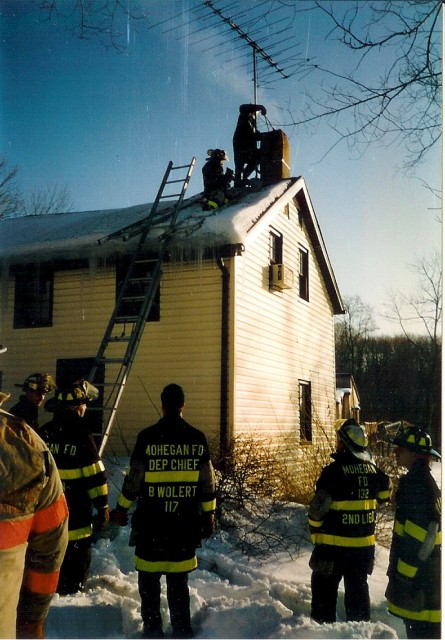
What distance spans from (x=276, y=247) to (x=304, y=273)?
5.23 ft

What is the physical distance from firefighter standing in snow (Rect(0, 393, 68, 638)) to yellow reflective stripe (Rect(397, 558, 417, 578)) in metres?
2.21

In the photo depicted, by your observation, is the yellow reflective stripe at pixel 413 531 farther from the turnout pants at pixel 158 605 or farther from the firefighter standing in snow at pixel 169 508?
the turnout pants at pixel 158 605

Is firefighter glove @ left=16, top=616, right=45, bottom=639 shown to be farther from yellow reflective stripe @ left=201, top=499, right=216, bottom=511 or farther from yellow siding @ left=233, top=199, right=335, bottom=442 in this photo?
yellow siding @ left=233, top=199, right=335, bottom=442

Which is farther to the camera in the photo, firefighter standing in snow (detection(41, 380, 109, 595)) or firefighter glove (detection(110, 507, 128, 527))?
firefighter standing in snow (detection(41, 380, 109, 595))

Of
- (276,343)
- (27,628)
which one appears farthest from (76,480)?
(276,343)

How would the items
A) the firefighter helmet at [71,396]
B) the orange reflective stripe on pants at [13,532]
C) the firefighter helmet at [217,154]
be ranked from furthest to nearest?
the firefighter helmet at [217,154]
the firefighter helmet at [71,396]
the orange reflective stripe on pants at [13,532]

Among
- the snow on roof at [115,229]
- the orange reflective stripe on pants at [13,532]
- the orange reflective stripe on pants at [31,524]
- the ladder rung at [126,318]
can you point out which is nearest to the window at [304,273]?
the snow on roof at [115,229]

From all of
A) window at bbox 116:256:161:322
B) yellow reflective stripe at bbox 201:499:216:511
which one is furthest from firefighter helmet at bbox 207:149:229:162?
yellow reflective stripe at bbox 201:499:216:511

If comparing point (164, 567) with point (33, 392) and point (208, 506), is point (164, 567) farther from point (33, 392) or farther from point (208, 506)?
point (33, 392)

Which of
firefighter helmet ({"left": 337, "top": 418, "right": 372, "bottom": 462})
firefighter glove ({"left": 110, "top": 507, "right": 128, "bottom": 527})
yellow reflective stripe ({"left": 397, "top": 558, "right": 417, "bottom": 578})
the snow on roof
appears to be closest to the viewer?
yellow reflective stripe ({"left": 397, "top": 558, "right": 417, "bottom": 578})

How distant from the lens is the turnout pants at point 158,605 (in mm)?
3727

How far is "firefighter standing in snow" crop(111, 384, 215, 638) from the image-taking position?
373cm

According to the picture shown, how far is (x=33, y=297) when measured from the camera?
35.3 feet

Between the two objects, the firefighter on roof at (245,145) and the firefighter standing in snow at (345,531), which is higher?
the firefighter on roof at (245,145)
